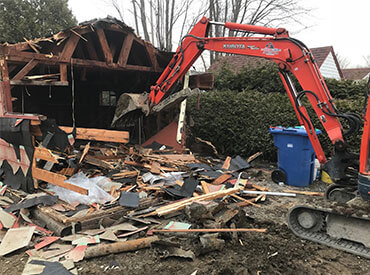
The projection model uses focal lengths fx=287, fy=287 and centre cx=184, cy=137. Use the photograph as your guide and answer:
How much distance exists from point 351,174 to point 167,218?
330 centimetres

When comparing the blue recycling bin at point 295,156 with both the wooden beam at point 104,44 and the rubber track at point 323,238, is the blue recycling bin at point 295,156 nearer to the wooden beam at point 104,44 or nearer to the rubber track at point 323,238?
the rubber track at point 323,238

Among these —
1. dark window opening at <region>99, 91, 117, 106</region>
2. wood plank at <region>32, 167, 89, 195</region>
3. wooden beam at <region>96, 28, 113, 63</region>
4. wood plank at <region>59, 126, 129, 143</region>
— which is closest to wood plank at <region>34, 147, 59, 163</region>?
wood plank at <region>32, 167, 89, 195</region>

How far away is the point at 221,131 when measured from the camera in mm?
11328

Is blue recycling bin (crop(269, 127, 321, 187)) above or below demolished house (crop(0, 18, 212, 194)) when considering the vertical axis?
below

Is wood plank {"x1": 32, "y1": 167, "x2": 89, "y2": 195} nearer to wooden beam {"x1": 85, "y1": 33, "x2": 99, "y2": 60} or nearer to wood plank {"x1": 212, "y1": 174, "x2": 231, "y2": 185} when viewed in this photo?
wood plank {"x1": 212, "y1": 174, "x2": 231, "y2": 185}

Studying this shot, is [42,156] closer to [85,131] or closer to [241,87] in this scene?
[85,131]

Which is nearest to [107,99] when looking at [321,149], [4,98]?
[4,98]

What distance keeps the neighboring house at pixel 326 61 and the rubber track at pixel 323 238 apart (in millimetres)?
20795

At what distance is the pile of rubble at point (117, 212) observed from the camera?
398 centimetres

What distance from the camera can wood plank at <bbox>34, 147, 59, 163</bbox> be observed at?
18.0 ft

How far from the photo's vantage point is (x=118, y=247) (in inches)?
155

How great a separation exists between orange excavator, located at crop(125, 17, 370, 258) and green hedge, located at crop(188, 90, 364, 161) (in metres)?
3.88

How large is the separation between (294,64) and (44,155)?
5138mm

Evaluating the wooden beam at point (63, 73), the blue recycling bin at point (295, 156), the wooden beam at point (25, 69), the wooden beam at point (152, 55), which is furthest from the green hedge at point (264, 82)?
the wooden beam at point (25, 69)
